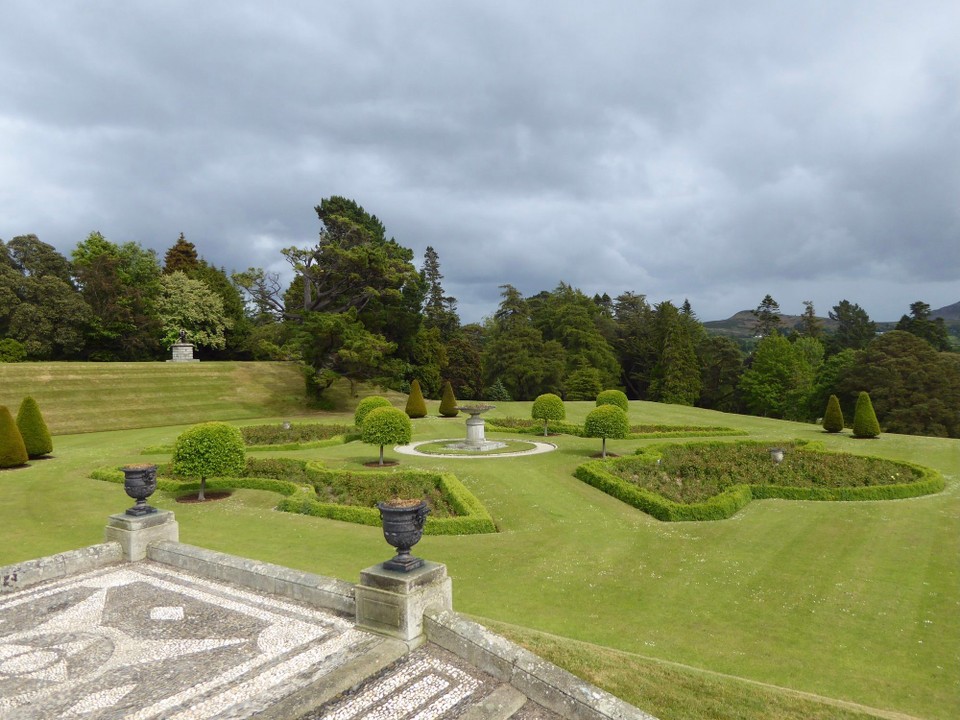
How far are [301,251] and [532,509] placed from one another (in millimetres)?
37626

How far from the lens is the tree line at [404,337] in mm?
46906

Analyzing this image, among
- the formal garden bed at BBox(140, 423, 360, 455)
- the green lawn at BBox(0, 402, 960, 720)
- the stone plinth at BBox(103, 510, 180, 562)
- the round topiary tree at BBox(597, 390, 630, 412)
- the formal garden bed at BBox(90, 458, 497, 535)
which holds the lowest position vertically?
the green lawn at BBox(0, 402, 960, 720)

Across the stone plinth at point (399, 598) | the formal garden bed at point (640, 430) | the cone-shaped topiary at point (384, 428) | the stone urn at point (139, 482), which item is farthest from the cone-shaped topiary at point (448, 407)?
the stone plinth at point (399, 598)

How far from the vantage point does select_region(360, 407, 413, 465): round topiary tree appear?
77.4 ft

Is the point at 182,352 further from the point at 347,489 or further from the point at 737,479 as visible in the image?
the point at 737,479

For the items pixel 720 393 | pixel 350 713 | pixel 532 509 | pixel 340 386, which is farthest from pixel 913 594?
pixel 720 393

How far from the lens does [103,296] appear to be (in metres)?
58.5

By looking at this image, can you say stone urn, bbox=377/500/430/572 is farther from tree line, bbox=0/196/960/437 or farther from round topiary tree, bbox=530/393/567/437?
tree line, bbox=0/196/960/437

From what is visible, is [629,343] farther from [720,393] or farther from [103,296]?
[103,296]

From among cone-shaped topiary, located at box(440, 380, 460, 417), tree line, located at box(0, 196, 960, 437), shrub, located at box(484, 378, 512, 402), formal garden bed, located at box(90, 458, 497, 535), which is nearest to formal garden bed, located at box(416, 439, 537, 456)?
formal garden bed, located at box(90, 458, 497, 535)

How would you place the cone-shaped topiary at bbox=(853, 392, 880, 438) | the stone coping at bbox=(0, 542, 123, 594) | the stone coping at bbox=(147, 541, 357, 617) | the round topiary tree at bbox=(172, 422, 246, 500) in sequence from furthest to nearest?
the cone-shaped topiary at bbox=(853, 392, 880, 438), the round topiary tree at bbox=(172, 422, 246, 500), the stone coping at bbox=(0, 542, 123, 594), the stone coping at bbox=(147, 541, 357, 617)

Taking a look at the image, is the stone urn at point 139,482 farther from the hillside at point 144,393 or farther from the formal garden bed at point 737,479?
the hillside at point 144,393

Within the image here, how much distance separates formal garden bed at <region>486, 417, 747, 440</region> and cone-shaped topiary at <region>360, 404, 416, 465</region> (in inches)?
499

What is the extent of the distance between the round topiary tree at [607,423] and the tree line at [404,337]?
23.4m
